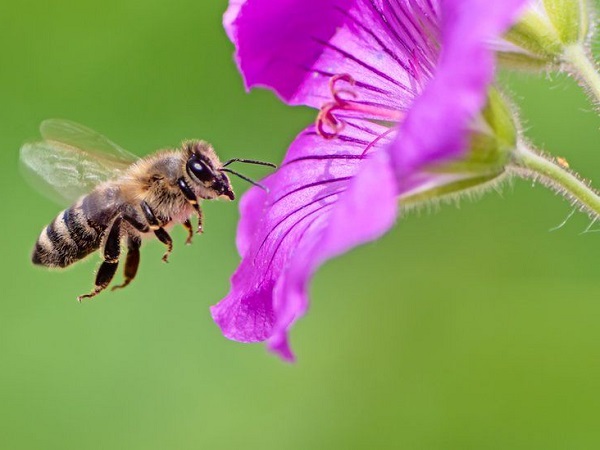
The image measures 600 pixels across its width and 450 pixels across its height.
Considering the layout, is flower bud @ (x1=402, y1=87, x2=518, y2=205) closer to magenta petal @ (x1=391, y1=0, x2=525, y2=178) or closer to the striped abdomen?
magenta petal @ (x1=391, y1=0, x2=525, y2=178)

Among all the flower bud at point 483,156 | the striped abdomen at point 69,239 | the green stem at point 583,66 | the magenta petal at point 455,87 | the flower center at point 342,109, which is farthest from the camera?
the striped abdomen at point 69,239

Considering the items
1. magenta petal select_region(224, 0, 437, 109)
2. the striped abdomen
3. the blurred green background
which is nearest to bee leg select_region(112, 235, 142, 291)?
the striped abdomen

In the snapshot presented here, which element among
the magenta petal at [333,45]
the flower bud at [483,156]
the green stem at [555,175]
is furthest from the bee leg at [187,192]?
the green stem at [555,175]

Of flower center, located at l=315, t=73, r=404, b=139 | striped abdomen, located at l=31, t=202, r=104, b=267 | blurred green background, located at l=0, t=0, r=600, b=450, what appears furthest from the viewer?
blurred green background, located at l=0, t=0, r=600, b=450

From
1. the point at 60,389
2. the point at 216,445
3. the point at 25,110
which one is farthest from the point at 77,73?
the point at 216,445

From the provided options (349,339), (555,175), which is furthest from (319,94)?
(349,339)

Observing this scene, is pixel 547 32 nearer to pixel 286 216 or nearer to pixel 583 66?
pixel 583 66

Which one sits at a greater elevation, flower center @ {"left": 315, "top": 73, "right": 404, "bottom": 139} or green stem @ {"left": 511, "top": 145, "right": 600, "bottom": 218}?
flower center @ {"left": 315, "top": 73, "right": 404, "bottom": 139}

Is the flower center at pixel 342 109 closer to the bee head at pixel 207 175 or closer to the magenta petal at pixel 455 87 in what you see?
the bee head at pixel 207 175

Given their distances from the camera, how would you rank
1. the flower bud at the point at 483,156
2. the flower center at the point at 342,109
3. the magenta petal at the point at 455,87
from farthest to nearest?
1. the flower center at the point at 342,109
2. the flower bud at the point at 483,156
3. the magenta petal at the point at 455,87
